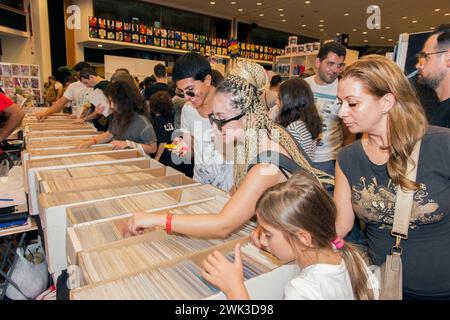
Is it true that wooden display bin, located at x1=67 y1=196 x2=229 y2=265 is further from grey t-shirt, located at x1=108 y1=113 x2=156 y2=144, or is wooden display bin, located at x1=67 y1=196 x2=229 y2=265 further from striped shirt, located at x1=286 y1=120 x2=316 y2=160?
grey t-shirt, located at x1=108 y1=113 x2=156 y2=144

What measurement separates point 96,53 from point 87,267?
35.3ft

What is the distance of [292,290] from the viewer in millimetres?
828

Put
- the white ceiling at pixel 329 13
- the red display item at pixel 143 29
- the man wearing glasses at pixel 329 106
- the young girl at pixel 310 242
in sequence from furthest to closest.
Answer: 1. the red display item at pixel 143 29
2. the white ceiling at pixel 329 13
3. the man wearing glasses at pixel 329 106
4. the young girl at pixel 310 242

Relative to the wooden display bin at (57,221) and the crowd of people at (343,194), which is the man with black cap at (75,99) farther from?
the crowd of people at (343,194)

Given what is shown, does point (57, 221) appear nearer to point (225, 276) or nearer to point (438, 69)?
point (225, 276)

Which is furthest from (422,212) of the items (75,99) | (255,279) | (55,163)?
(75,99)

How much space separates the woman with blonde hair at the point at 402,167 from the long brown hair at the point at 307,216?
24 centimetres

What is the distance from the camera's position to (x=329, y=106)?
2.86 m

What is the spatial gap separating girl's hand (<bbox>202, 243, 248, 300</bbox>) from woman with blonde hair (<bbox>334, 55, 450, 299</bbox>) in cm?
63

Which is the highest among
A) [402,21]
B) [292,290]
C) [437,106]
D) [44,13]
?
[402,21]

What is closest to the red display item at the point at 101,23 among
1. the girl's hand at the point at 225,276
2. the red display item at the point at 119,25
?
the red display item at the point at 119,25

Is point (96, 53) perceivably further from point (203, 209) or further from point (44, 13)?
point (203, 209)

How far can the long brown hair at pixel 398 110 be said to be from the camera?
106 centimetres

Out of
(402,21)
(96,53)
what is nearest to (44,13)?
(96,53)
